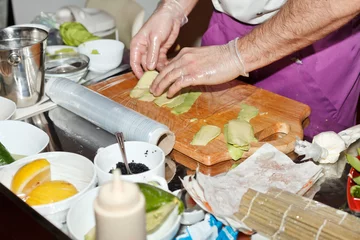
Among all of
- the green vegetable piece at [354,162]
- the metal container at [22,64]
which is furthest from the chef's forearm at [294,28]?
the metal container at [22,64]

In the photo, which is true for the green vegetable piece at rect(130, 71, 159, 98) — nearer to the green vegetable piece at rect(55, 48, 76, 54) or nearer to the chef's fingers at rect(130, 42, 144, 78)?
the chef's fingers at rect(130, 42, 144, 78)

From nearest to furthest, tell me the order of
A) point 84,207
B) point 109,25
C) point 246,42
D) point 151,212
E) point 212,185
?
point 151,212 → point 84,207 → point 212,185 → point 246,42 → point 109,25

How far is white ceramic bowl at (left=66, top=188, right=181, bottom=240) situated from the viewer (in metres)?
0.96

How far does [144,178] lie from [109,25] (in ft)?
4.04

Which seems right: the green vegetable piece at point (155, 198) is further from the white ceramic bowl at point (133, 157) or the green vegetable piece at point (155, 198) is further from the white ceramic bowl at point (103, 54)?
the white ceramic bowl at point (103, 54)

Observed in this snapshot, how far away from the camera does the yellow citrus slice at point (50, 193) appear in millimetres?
1088

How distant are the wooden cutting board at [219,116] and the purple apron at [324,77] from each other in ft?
0.45

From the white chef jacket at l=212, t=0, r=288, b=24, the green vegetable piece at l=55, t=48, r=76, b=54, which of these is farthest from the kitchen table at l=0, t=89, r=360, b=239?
the white chef jacket at l=212, t=0, r=288, b=24

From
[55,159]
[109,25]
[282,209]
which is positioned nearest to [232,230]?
[282,209]

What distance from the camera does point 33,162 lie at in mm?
1179


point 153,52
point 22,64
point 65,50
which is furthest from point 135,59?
point 22,64

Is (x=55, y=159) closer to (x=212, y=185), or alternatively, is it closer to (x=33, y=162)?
(x=33, y=162)

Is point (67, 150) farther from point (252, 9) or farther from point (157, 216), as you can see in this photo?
point (252, 9)

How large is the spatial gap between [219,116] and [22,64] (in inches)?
23.2
